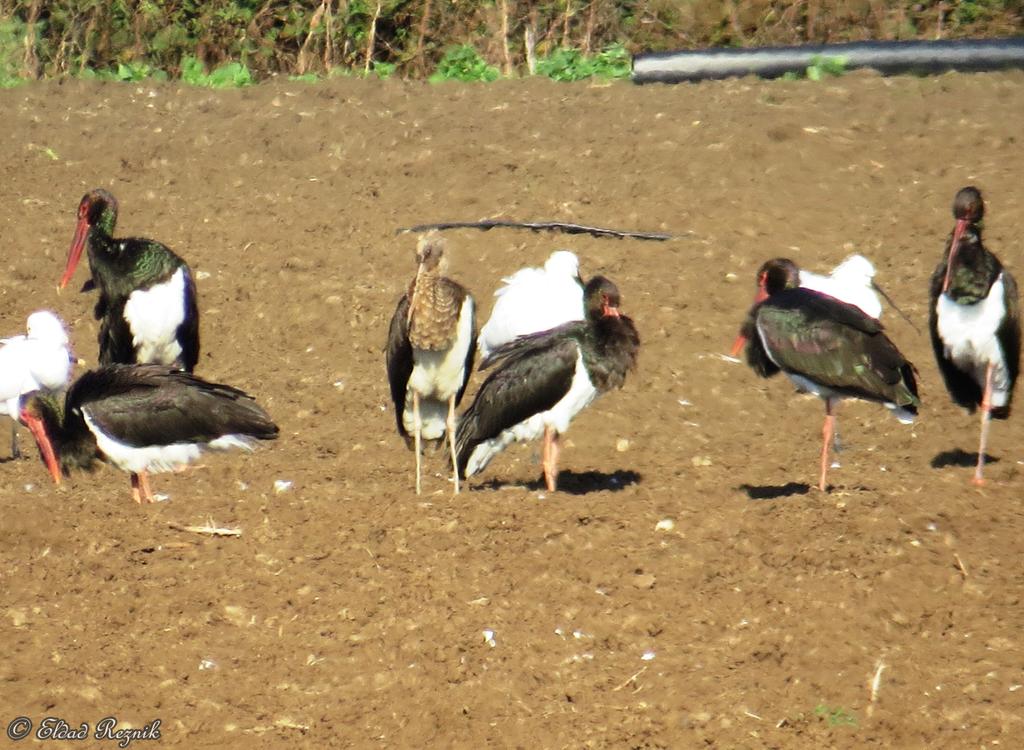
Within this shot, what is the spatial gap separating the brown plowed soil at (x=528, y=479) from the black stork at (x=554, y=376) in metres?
0.45

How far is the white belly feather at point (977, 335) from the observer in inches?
361

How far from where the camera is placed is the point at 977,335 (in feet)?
30.1

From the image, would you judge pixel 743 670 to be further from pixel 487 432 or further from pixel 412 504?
pixel 487 432

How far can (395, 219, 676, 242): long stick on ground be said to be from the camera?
1251 cm

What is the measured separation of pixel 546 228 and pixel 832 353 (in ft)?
14.5

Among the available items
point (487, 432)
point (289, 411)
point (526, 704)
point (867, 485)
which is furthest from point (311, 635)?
point (289, 411)

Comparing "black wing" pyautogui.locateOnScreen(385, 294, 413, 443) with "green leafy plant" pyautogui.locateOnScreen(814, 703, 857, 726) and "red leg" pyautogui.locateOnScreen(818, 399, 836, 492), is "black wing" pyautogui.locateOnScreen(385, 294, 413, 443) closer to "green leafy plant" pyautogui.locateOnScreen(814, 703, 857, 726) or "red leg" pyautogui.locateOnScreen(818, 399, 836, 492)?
"red leg" pyautogui.locateOnScreen(818, 399, 836, 492)

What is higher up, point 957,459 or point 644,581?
point 957,459

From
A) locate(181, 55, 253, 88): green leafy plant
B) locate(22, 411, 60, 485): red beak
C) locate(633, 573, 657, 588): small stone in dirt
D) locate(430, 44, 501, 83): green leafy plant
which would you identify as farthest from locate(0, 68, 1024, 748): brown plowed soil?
locate(430, 44, 501, 83): green leafy plant

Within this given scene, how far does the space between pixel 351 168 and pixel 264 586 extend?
7.67 metres

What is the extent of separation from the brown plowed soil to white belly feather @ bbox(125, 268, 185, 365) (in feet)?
2.62

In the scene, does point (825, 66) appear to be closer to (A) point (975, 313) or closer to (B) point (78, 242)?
(A) point (975, 313)

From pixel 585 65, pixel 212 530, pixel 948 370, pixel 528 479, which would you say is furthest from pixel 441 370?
pixel 585 65

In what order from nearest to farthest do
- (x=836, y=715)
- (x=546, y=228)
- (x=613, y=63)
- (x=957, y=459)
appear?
(x=836, y=715) < (x=957, y=459) < (x=546, y=228) < (x=613, y=63)
